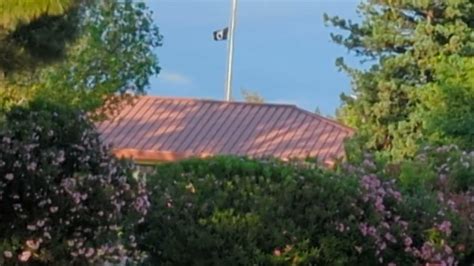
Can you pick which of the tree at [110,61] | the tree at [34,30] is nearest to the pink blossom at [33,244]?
the tree at [34,30]

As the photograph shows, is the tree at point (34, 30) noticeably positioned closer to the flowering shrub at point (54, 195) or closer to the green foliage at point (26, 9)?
the green foliage at point (26, 9)

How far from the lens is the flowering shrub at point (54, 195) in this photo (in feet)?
25.8

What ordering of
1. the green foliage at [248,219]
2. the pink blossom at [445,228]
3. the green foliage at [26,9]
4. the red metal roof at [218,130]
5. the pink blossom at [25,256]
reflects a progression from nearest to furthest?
1. the green foliage at [26,9]
2. the pink blossom at [25,256]
3. the green foliage at [248,219]
4. the pink blossom at [445,228]
5. the red metal roof at [218,130]

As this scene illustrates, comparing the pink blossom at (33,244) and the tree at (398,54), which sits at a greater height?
the tree at (398,54)

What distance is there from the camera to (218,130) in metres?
27.5

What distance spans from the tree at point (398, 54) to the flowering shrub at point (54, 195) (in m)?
12.1

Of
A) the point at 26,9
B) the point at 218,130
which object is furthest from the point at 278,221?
the point at 218,130

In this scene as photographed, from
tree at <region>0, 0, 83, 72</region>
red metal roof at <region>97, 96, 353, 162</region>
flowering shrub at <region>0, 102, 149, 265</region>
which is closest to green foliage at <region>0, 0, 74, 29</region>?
tree at <region>0, 0, 83, 72</region>

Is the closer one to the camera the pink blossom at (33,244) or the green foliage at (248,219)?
the pink blossom at (33,244)

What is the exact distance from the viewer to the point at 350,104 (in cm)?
2177

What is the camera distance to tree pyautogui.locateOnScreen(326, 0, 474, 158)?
66.3 ft

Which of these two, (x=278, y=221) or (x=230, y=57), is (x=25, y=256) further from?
(x=230, y=57)

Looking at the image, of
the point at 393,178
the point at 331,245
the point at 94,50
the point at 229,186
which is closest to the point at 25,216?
the point at 229,186

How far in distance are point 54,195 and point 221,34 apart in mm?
24772
